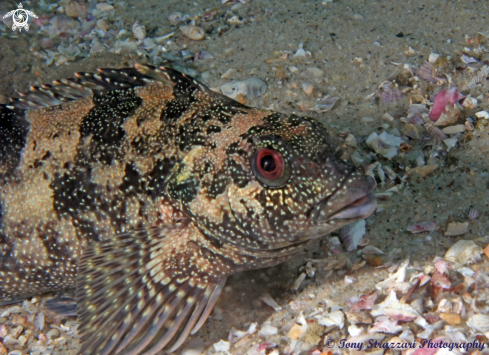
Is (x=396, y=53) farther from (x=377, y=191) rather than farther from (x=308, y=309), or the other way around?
(x=308, y=309)

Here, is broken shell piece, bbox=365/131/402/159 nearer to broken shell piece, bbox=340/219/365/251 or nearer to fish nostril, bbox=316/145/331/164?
broken shell piece, bbox=340/219/365/251

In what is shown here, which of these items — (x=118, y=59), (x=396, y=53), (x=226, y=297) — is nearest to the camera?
(x=226, y=297)

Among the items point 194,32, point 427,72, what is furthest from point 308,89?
point 194,32

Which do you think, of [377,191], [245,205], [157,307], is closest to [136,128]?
[245,205]

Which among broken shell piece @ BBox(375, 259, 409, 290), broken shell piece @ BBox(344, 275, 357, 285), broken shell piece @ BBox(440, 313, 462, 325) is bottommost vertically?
broken shell piece @ BBox(344, 275, 357, 285)

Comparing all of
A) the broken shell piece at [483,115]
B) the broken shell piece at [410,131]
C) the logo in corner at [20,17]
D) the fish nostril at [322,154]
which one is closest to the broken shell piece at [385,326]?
the fish nostril at [322,154]

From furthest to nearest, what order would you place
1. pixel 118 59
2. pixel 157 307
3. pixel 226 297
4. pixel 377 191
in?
1. pixel 118 59
2. pixel 377 191
3. pixel 226 297
4. pixel 157 307

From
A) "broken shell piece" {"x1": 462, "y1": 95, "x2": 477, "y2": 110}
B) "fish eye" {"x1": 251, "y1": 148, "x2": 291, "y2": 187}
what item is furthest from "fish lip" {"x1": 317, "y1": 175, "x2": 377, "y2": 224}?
"broken shell piece" {"x1": 462, "y1": 95, "x2": 477, "y2": 110}

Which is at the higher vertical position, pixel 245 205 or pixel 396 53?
pixel 396 53
